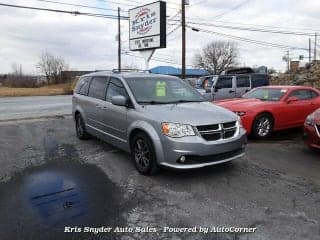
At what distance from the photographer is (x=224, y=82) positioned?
1576 cm

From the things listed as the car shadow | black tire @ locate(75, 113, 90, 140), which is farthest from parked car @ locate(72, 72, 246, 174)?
the car shadow

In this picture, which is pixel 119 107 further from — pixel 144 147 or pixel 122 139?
pixel 144 147

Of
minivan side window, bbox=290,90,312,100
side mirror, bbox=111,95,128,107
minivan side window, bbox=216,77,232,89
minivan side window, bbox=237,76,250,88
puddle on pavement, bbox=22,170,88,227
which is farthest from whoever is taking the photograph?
minivan side window, bbox=237,76,250,88

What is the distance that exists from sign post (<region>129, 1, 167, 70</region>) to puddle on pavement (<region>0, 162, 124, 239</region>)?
36.7 feet

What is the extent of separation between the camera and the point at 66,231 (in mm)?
3922

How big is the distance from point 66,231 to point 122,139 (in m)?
2.79

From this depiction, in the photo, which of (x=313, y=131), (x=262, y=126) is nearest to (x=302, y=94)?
(x=262, y=126)

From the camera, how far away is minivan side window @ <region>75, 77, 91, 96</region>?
27.7 ft

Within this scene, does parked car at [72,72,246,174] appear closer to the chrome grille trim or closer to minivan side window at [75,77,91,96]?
the chrome grille trim

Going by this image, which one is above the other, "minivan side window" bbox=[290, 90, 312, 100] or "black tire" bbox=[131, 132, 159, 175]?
"minivan side window" bbox=[290, 90, 312, 100]

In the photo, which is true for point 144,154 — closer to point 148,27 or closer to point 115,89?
point 115,89

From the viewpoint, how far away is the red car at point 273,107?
350 inches

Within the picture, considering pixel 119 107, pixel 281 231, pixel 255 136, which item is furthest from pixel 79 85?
pixel 281 231

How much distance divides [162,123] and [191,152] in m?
0.63
